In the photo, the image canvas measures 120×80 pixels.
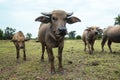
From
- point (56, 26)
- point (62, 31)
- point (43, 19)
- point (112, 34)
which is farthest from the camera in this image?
point (112, 34)

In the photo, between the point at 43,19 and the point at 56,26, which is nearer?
the point at 56,26

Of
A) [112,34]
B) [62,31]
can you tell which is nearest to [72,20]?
[62,31]

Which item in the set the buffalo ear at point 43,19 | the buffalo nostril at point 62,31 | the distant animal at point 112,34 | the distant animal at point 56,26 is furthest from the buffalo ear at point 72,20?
the distant animal at point 112,34

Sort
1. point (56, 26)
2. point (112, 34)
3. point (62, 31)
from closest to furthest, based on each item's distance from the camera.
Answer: point (62, 31) < point (56, 26) < point (112, 34)

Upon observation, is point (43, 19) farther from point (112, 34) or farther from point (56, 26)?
point (112, 34)

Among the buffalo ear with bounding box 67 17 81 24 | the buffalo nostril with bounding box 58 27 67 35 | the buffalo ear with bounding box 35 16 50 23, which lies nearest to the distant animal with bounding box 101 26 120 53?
the buffalo ear with bounding box 67 17 81 24

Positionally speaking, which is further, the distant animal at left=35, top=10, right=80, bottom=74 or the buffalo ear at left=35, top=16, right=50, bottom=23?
the buffalo ear at left=35, top=16, right=50, bottom=23

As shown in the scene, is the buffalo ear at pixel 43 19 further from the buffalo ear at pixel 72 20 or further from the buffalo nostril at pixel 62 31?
the buffalo nostril at pixel 62 31

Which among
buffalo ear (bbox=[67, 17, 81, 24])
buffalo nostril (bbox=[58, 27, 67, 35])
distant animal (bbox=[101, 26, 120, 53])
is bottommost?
distant animal (bbox=[101, 26, 120, 53])

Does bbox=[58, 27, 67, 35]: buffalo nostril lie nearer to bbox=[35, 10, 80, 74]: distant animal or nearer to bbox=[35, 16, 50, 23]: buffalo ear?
bbox=[35, 10, 80, 74]: distant animal

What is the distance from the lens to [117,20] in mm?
78438

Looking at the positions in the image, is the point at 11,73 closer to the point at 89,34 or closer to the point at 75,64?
the point at 75,64

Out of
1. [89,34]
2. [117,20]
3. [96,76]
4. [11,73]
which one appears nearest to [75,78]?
Answer: [96,76]

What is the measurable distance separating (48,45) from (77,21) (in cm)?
135
